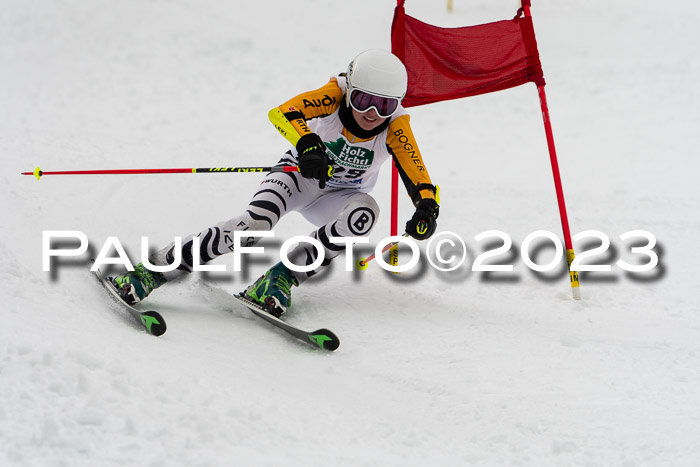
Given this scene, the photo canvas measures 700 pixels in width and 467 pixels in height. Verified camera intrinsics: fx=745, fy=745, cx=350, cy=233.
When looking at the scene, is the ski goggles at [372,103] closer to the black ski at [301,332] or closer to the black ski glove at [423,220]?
the black ski glove at [423,220]

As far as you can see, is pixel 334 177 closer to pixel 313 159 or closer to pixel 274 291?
pixel 313 159

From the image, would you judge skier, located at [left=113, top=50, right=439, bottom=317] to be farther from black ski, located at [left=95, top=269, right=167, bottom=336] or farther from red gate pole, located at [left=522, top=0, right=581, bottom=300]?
red gate pole, located at [left=522, top=0, right=581, bottom=300]

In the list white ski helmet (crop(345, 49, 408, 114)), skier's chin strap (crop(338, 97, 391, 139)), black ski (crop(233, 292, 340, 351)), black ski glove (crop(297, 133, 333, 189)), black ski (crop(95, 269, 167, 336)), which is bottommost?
black ski (crop(233, 292, 340, 351))

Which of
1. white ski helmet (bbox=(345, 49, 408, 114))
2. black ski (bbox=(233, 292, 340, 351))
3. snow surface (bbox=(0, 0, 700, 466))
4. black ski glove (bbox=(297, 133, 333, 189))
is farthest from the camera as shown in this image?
white ski helmet (bbox=(345, 49, 408, 114))

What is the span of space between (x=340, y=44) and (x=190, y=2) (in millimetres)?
2814

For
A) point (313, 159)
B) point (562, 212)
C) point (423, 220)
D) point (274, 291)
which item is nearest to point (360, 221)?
point (423, 220)

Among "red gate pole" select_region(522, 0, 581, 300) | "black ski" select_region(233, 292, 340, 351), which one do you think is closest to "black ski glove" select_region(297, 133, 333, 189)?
"black ski" select_region(233, 292, 340, 351)

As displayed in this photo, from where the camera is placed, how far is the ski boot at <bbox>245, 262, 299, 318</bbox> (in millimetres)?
4363

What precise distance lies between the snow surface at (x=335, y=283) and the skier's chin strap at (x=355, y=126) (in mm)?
1121

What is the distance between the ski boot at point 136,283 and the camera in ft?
13.7

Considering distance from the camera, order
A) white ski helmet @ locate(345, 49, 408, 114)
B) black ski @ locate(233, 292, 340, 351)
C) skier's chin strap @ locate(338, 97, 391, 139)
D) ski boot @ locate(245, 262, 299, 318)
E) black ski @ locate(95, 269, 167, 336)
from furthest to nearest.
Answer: skier's chin strap @ locate(338, 97, 391, 139)
ski boot @ locate(245, 262, 299, 318)
white ski helmet @ locate(345, 49, 408, 114)
black ski @ locate(233, 292, 340, 351)
black ski @ locate(95, 269, 167, 336)

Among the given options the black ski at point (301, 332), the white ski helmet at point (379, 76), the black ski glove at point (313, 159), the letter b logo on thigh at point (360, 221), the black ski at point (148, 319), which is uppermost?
the white ski helmet at point (379, 76)

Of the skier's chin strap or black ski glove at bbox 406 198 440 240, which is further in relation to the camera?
the skier's chin strap

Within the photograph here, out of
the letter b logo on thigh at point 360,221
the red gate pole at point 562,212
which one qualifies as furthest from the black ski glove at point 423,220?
the red gate pole at point 562,212
